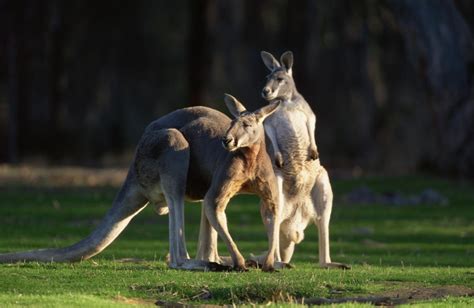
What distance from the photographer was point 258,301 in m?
9.41

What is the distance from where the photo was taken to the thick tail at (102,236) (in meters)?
11.3

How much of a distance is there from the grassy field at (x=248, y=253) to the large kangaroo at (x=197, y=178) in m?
0.27

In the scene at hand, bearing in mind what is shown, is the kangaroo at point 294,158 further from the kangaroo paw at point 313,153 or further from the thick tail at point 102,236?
the thick tail at point 102,236

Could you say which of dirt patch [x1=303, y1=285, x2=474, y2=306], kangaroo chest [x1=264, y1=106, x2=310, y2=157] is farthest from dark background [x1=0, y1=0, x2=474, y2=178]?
dirt patch [x1=303, y1=285, x2=474, y2=306]

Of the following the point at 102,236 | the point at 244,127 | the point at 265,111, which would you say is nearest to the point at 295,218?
the point at 265,111

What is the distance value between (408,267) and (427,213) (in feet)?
26.0

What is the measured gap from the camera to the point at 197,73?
111 ft

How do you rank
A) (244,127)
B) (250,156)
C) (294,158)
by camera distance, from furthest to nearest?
1. (294,158)
2. (250,156)
3. (244,127)

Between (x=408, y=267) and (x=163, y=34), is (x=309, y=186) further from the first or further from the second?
(x=163, y=34)

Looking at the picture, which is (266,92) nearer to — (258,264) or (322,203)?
(322,203)

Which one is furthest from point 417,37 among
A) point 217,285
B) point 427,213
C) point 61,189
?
point 217,285

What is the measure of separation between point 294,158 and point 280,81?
788 mm

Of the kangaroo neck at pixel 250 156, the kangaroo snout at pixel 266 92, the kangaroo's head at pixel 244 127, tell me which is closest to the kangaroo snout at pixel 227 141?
the kangaroo's head at pixel 244 127

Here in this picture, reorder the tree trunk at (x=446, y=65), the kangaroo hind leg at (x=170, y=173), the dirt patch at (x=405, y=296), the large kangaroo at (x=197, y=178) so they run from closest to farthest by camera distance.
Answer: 1. the dirt patch at (x=405, y=296)
2. the large kangaroo at (x=197, y=178)
3. the kangaroo hind leg at (x=170, y=173)
4. the tree trunk at (x=446, y=65)
